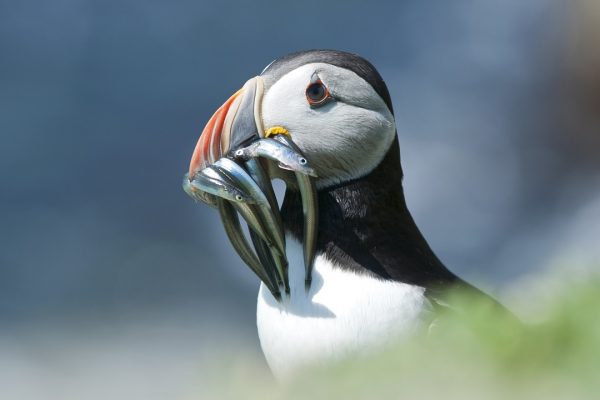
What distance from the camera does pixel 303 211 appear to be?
3.61m

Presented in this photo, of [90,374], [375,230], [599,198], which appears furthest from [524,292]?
[599,198]

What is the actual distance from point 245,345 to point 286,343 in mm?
1923

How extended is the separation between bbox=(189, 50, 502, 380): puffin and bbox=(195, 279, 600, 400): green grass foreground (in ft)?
6.40

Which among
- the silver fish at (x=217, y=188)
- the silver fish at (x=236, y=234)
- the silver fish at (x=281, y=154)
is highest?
the silver fish at (x=281, y=154)

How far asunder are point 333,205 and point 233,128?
44cm

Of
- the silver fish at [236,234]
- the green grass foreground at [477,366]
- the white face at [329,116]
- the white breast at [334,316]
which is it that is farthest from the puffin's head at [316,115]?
the green grass foreground at [477,366]

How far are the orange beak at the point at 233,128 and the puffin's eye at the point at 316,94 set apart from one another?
0.17 metres

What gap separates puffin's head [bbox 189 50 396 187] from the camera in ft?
11.7

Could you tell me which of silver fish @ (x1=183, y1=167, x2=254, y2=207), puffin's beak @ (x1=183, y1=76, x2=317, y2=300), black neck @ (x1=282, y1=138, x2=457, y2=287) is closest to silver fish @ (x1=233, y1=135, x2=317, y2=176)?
puffin's beak @ (x1=183, y1=76, x2=317, y2=300)

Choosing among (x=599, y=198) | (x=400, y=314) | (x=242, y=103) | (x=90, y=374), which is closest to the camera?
(x=400, y=314)

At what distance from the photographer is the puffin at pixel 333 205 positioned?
3416mm

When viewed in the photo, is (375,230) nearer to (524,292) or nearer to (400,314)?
(400,314)

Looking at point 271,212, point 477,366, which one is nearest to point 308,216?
point 271,212

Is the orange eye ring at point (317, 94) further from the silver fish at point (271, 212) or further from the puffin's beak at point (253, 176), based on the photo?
the silver fish at point (271, 212)
